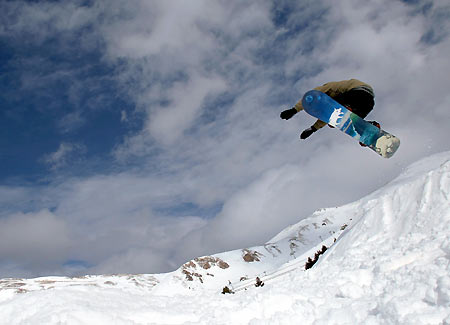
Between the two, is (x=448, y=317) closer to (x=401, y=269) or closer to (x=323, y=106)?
(x=401, y=269)

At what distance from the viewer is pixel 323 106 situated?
9617 mm

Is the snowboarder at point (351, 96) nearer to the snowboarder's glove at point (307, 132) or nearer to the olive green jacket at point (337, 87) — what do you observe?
the olive green jacket at point (337, 87)

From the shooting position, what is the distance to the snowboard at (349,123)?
372 inches

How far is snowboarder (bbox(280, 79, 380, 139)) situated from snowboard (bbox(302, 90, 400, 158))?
0.22 metres

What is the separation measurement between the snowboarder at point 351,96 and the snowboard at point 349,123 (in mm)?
215

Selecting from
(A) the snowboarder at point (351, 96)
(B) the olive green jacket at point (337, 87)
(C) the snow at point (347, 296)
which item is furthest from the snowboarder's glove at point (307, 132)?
(C) the snow at point (347, 296)

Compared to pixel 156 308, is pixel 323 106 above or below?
above

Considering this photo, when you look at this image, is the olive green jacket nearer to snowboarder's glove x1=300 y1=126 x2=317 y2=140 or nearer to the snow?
snowboarder's glove x1=300 y1=126 x2=317 y2=140

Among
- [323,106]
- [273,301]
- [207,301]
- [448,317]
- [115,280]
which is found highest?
[115,280]

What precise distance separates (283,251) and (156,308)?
96531 millimetres

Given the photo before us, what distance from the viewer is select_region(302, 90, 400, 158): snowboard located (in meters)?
9.45

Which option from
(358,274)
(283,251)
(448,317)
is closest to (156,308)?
(358,274)

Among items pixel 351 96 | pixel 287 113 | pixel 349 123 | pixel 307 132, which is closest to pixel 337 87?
pixel 351 96

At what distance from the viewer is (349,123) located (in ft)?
31.1
